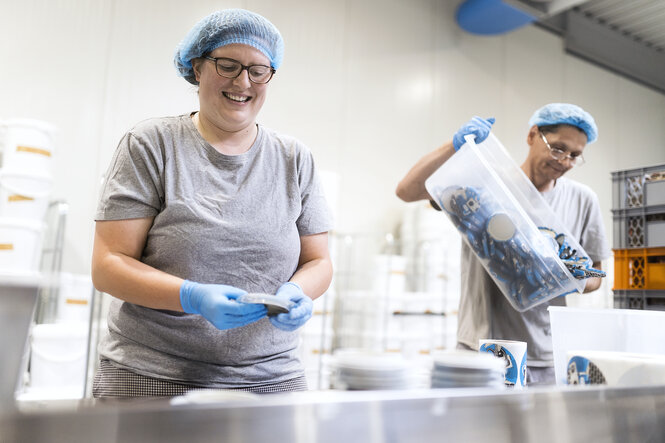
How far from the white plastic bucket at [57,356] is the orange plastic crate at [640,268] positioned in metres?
2.60

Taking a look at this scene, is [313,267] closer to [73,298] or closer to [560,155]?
[560,155]

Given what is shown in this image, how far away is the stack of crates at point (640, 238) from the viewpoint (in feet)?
5.51

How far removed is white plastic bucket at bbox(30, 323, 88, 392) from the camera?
2.97 m

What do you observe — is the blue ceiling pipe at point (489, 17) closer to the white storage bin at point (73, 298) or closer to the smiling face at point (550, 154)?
the smiling face at point (550, 154)

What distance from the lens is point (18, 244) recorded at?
10.2 feet

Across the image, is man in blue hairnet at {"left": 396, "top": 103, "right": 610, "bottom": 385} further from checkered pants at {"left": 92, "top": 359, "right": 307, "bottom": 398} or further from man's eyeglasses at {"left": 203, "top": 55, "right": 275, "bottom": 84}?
checkered pants at {"left": 92, "top": 359, "right": 307, "bottom": 398}

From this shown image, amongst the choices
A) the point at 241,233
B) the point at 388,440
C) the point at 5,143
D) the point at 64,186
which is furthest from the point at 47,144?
the point at 388,440

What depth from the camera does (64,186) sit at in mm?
3867

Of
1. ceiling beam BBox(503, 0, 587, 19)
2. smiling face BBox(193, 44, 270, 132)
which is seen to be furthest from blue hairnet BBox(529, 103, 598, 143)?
ceiling beam BBox(503, 0, 587, 19)

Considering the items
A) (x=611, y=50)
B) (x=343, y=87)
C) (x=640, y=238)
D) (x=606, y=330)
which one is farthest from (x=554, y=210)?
(x=611, y=50)

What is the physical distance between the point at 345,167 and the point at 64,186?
2.32m

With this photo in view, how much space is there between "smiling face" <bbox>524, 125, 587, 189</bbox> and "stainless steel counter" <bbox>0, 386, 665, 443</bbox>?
93cm

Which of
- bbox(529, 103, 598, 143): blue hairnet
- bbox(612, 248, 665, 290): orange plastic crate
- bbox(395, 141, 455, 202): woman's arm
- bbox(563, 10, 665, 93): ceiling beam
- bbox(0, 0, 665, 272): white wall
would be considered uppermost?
bbox(563, 10, 665, 93): ceiling beam

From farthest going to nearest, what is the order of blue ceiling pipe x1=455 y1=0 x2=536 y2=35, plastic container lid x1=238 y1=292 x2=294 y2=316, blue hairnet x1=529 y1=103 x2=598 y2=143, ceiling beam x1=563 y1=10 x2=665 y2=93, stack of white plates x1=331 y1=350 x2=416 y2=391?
1. ceiling beam x1=563 y1=10 x2=665 y2=93
2. blue ceiling pipe x1=455 y1=0 x2=536 y2=35
3. blue hairnet x1=529 y1=103 x2=598 y2=143
4. plastic container lid x1=238 y1=292 x2=294 y2=316
5. stack of white plates x1=331 y1=350 x2=416 y2=391
